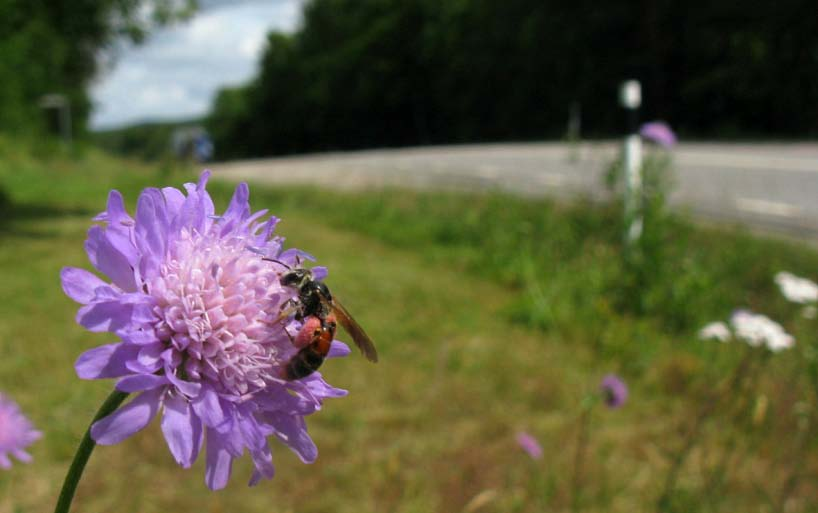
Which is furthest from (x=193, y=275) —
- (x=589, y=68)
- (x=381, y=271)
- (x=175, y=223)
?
(x=589, y=68)

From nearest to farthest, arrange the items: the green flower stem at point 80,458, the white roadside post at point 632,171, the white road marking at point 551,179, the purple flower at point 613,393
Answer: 1. the green flower stem at point 80,458
2. the purple flower at point 613,393
3. the white roadside post at point 632,171
4. the white road marking at point 551,179

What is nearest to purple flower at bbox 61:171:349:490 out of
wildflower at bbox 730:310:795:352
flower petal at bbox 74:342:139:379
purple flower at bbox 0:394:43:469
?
flower petal at bbox 74:342:139:379

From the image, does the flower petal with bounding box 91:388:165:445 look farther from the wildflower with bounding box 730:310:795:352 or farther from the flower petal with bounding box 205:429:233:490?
the wildflower with bounding box 730:310:795:352

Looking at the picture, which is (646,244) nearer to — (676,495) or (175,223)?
(676,495)

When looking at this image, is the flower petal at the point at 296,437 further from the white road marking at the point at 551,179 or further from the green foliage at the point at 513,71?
the green foliage at the point at 513,71

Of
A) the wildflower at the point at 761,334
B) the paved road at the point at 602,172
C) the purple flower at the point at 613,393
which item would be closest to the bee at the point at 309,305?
the wildflower at the point at 761,334
